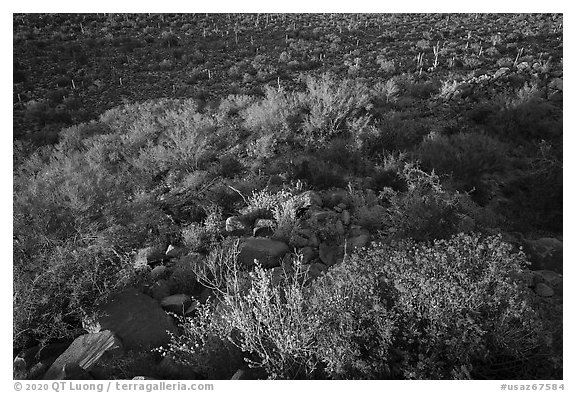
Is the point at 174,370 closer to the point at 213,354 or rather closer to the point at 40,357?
the point at 213,354

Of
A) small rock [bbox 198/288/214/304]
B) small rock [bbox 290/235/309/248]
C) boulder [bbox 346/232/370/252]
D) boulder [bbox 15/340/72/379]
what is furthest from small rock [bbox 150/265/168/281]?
boulder [bbox 346/232/370/252]

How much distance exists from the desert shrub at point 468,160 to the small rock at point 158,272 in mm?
4851

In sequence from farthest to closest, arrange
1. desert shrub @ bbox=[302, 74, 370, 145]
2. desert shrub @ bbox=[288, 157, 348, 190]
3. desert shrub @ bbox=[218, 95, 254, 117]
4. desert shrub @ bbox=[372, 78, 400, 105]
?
1. desert shrub @ bbox=[218, 95, 254, 117]
2. desert shrub @ bbox=[372, 78, 400, 105]
3. desert shrub @ bbox=[302, 74, 370, 145]
4. desert shrub @ bbox=[288, 157, 348, 190]

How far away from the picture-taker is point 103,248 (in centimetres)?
478

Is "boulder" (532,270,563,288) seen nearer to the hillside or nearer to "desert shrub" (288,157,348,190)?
the hillside

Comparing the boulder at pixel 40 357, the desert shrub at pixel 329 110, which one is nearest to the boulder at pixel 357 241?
the boulder at pixel 40 357

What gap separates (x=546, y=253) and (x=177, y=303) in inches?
191

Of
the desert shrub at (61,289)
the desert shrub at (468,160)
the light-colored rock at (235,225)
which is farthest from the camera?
the desert shrub at (468,160)

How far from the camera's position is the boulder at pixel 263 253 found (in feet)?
15.6

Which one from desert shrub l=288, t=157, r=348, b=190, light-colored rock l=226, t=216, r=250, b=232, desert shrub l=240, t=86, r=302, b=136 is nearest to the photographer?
light-colored rock l=226, t=216, r=250, b=232

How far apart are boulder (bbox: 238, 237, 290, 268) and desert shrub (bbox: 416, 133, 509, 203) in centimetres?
352

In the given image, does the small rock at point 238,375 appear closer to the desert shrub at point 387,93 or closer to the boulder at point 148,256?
the boulder at point 148,256

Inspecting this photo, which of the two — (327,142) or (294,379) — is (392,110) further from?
(294,379)

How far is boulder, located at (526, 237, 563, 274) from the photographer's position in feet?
16.2
